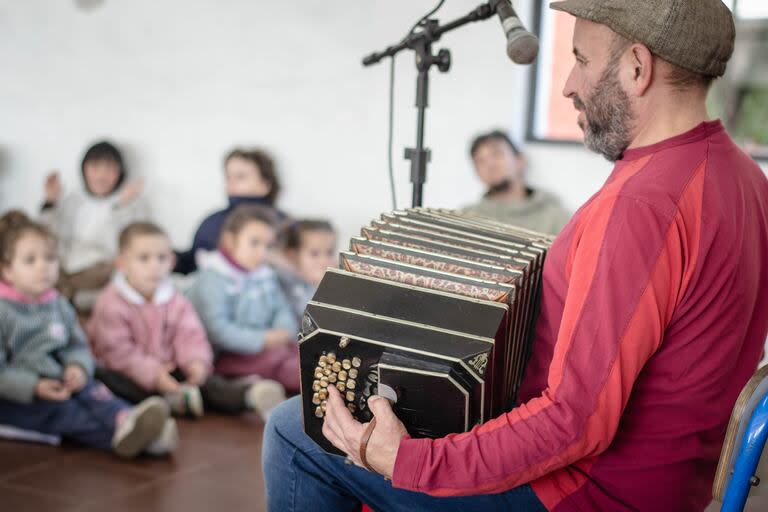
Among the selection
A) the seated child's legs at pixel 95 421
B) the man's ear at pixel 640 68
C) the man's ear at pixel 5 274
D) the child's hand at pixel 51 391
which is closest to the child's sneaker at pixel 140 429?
the seated child's legs at pixel 95 421

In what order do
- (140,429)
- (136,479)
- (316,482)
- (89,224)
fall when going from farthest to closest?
(89,224)
(140,429)
(136,479)
(316,482)

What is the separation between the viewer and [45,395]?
2717 millimetres

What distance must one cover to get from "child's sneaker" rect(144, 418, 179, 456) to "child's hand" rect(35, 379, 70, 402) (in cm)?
33

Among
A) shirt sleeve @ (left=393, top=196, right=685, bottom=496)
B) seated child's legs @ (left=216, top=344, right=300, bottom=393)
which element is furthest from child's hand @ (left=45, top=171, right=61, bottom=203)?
shirt sleeve @ (left=393, top=196, right=685, bottom=496)

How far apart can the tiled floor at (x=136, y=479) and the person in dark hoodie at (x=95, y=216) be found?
63.7 inches

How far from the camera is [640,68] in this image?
1.22 m

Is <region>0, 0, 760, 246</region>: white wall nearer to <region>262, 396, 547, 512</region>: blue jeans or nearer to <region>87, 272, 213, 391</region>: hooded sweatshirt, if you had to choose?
<region>87, 272, 213, 391</region>: hooded sweatshirt

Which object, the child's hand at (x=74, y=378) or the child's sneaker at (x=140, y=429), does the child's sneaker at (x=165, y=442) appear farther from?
the child's hand at (x=74, y=378)

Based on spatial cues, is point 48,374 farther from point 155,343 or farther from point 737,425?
point 737,425

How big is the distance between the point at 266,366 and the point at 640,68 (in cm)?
245

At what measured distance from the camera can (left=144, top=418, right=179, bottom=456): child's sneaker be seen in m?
2.69

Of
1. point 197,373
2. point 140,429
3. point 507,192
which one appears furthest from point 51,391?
point 507,192

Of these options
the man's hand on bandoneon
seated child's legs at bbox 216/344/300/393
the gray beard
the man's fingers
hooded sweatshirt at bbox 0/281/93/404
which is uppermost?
the gray beard

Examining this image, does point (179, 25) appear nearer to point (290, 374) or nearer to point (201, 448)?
point (290, 374)
